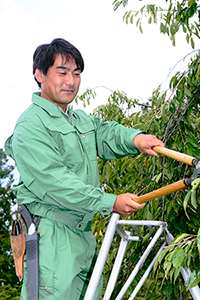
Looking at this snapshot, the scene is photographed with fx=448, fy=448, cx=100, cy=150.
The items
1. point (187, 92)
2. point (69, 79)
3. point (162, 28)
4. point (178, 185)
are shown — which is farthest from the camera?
point (162, 28)

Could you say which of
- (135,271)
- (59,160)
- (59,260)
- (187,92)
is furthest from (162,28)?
(59,260)

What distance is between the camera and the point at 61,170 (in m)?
1.54

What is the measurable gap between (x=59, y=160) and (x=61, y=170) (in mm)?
55

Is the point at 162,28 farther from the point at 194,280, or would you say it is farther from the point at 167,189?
the point at 194,280

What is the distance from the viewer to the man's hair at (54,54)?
1.72m

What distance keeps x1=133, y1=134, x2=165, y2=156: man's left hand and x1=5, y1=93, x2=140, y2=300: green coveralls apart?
44 mm

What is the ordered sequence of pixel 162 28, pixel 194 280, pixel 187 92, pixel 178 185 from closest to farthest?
pixel 178 185, pixel 194 280, pixel 187 92, pixel 162 28

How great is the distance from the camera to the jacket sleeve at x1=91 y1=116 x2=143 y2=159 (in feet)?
5.93

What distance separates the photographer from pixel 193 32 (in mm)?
2541

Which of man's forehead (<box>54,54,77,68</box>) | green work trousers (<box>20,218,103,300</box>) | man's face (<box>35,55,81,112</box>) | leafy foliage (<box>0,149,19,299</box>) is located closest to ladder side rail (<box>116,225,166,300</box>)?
green work trousers (<box>20,218,103,300</box>)

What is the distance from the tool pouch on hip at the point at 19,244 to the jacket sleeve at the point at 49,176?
6.3 inches

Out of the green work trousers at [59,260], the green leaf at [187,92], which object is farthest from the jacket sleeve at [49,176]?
the green leaf at [187,92]

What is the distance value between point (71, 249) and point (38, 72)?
0.70 meters

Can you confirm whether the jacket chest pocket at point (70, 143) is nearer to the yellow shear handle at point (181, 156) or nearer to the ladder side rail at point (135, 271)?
the yellow shear handle at point (181, 156)
